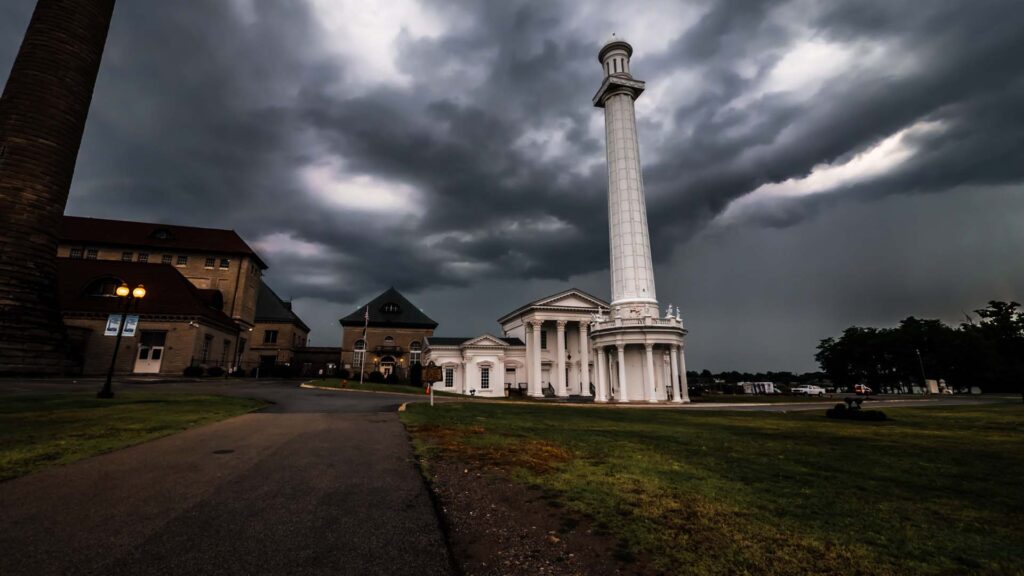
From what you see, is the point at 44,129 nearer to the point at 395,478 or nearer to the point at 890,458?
the point at 395,478

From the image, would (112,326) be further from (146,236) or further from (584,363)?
(584,363)

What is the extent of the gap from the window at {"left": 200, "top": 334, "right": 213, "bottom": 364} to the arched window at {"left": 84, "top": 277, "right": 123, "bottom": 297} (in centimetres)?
842

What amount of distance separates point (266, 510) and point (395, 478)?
1951 millimetres

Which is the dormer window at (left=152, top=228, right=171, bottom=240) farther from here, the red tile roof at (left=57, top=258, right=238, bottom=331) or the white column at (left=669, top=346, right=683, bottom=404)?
the white column at (left=669, top=346, right=683, bottom=404)

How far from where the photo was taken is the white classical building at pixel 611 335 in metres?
38.3

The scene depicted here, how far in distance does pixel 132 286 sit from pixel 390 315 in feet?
103

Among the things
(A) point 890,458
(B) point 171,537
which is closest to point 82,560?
(B) point 171,537

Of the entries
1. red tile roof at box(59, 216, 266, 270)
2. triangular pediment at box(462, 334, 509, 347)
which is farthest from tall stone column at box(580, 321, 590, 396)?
red tile roof at box(59, 216, 266, 270)

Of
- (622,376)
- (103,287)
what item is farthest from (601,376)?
(103,287)

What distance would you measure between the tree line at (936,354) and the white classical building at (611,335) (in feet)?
219

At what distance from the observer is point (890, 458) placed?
30.9 feet

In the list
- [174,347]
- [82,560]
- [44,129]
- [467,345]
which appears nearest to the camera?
[82,560]

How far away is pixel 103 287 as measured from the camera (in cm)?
4019

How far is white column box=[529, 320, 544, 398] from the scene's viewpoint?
53.1 metres
